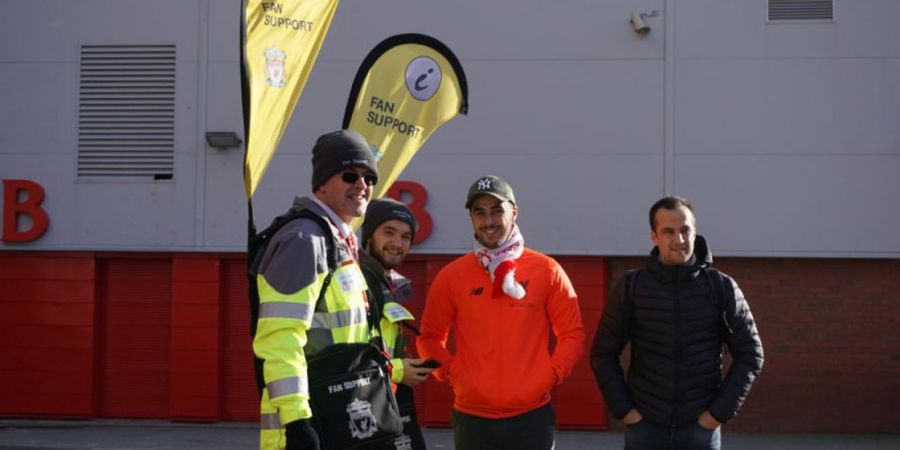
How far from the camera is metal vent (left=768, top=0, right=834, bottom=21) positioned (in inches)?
501

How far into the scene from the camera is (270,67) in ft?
16.7

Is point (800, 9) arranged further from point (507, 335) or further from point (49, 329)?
point (49, 329)

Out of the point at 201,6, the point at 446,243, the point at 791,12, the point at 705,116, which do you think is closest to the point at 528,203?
the point at 446,243

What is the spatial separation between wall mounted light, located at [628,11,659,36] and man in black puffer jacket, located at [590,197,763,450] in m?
7.72

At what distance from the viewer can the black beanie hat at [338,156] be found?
163 inches

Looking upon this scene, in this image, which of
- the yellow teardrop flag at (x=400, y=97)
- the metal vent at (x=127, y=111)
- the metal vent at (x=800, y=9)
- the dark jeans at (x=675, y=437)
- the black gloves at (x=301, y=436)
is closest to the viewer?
the black gloves at (x=301, y=436)

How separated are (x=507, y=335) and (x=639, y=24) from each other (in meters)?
8.11

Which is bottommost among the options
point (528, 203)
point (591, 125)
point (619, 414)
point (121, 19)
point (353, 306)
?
point (619, 414)

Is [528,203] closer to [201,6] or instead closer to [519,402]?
[201,6]

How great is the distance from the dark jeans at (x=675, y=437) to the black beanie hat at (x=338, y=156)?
205 cm

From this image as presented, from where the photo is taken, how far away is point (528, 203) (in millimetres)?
12773

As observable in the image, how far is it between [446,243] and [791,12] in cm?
508

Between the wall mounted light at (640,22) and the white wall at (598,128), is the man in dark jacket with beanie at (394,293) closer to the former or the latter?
the white wall at (598,128)

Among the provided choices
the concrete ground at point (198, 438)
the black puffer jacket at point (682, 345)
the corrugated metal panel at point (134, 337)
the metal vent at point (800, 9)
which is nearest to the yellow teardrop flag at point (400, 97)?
the black puffer jacket at point (682, 345)
